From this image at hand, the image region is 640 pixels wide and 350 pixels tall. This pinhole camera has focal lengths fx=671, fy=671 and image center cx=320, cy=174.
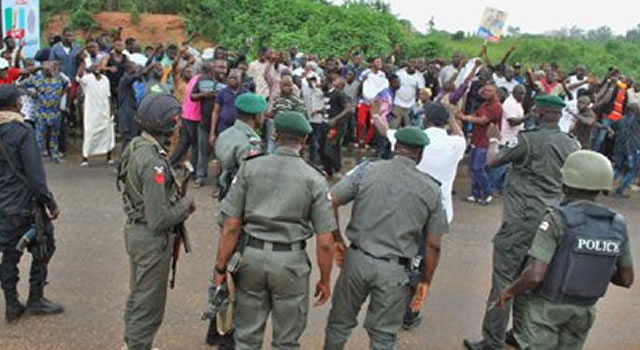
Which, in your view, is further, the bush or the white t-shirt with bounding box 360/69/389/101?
the bush

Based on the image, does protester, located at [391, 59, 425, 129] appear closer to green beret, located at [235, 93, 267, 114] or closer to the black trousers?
green beret, located at [235, 93, 267, 114]

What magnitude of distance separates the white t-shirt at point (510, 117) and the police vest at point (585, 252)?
20.7ft

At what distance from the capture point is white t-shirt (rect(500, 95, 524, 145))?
9.88 m

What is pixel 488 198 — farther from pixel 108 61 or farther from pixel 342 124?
pixel 108 61

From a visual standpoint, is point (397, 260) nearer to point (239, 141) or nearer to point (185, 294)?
point (239, 141)

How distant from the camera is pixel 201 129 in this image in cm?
955

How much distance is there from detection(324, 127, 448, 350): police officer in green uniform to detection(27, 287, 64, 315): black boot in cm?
245

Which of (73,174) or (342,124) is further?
(342,124)

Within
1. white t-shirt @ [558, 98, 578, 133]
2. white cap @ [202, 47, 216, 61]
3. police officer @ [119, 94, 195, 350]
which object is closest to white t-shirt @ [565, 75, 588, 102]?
white t-shirt @ [558, 98, 578, 133]

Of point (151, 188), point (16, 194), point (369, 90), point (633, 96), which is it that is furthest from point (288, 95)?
point (633, 96)

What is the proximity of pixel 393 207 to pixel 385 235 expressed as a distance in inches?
7.0

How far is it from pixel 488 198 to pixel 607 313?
3.96 meters

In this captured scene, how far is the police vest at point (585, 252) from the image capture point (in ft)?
11.6

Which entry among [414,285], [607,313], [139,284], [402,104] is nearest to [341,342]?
[414,285]
